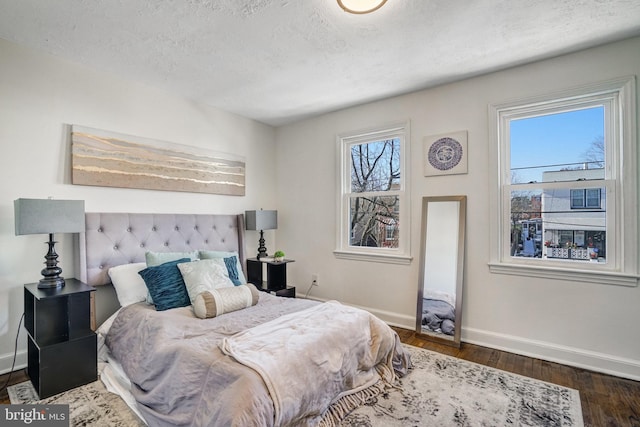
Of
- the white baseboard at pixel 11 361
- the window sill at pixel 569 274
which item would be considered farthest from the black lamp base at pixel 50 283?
the window sill at pixel 569 274

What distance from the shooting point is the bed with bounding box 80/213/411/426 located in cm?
150

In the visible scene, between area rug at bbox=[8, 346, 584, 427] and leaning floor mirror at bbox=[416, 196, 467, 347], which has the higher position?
leaning floor mirror at bbox=[416, 196, 467, 347]

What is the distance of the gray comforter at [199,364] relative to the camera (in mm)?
1415

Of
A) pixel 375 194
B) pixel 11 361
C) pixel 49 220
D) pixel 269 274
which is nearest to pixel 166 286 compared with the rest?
pixel 49 220

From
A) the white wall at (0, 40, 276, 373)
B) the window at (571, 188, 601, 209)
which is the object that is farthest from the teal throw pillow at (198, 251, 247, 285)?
the window at (571, 188, 601, 209)

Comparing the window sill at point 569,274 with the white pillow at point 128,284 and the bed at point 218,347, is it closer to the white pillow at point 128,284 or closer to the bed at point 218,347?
the bed at point 218,347

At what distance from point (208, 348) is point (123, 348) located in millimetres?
961

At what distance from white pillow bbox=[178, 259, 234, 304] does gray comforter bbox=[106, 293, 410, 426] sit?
0.55 feet

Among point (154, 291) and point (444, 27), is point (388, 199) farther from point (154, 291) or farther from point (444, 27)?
point (154, 291)

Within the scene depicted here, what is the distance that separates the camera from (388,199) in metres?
3.60

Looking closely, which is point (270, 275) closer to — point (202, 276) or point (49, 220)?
point (202, 276)

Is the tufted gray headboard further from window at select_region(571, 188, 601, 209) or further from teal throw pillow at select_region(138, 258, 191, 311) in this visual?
window at select_region(571, 188, 601, 209)

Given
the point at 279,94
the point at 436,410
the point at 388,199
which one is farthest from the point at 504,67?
the point at 436,410

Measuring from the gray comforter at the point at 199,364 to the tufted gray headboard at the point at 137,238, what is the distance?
52cm
